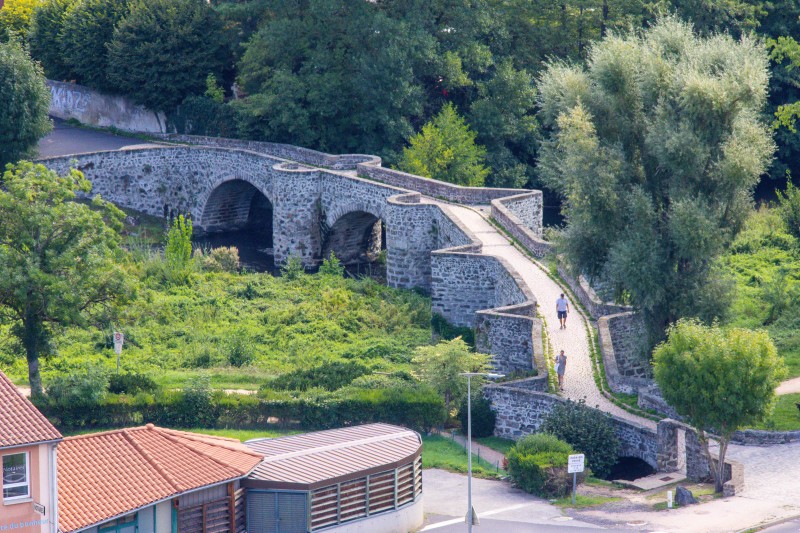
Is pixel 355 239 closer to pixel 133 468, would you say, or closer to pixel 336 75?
pixel 336 75

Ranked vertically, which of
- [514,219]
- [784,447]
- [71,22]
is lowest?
[784,447]

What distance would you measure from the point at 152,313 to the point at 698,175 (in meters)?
23.2

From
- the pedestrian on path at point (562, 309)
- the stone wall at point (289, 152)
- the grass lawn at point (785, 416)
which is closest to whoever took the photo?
the grass lawn at point (785, 416)

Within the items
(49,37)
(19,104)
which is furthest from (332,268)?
(49,37)

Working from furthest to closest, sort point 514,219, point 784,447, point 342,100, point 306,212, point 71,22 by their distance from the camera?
point 71,22 → point 342,100 → point 306,212 → point 514,219 → point 784,447

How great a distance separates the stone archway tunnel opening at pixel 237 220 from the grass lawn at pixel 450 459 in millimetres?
34880

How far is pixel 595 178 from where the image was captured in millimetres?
46531

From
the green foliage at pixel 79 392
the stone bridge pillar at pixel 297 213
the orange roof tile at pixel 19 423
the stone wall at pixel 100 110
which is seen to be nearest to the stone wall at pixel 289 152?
→ the stone bridge pillar at pixel 297 213

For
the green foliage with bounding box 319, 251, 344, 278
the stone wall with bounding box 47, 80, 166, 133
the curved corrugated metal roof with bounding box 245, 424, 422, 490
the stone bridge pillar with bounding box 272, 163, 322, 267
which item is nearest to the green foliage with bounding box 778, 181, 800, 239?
the green foliage with bounding box 319, 251, 344, 278

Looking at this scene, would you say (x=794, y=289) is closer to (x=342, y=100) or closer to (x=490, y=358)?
(x=490, y=358)

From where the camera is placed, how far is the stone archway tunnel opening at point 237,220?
258 ft

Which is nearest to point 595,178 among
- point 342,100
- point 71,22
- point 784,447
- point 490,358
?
point 490,358

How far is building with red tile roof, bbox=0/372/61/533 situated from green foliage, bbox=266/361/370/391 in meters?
16.1

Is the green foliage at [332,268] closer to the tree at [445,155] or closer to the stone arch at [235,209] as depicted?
the tree at [445,155]
